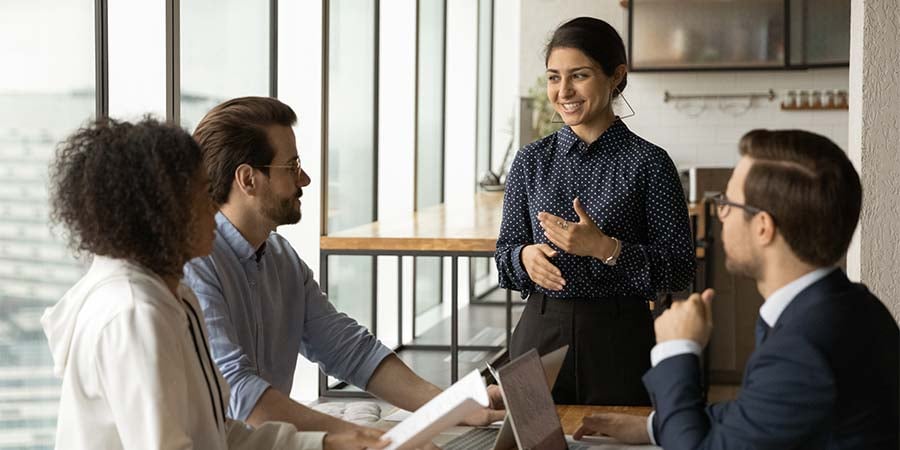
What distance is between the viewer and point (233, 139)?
7.20ft

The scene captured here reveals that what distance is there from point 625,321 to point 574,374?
0.16 meters

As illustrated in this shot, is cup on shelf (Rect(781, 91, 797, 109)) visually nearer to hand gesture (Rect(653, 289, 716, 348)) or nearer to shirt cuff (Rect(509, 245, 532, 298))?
shirt cuff (Rect(509, 245, 532, 298))

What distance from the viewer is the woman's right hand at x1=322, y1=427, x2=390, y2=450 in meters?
1.75

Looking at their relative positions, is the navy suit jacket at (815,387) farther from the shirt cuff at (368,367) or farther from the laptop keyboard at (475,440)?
the shirt cuff at (368,367)

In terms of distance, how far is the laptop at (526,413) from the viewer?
5.52ft

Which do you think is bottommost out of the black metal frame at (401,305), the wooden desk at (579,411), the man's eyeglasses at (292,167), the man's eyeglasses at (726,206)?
the black metal frame at (401,305)

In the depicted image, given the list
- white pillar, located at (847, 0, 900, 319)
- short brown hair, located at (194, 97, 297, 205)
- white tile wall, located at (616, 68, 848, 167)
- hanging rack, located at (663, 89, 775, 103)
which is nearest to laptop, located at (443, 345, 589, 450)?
short brown hair, located at (194, 97, 297, 205)

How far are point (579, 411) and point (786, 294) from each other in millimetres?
749

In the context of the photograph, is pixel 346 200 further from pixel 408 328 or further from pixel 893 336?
pixel 893 336

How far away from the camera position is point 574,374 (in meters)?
2.44

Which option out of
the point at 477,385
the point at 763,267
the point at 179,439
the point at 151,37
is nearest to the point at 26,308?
the point at 151,37

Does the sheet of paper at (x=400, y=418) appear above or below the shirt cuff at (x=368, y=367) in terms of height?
below

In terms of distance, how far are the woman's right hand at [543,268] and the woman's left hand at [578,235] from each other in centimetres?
5

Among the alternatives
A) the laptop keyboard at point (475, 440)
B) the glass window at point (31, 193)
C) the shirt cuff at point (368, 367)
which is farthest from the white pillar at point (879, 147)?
the glass window at point (31, 193)
